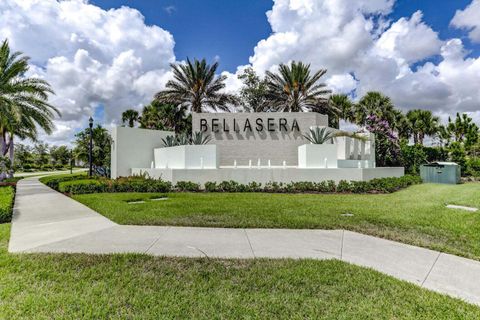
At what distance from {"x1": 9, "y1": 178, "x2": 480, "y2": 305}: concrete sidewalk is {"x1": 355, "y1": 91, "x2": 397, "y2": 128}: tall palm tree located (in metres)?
28.7

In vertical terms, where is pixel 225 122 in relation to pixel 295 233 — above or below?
above

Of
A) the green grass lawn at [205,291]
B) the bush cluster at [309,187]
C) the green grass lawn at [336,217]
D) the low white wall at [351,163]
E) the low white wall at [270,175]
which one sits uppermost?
A: the low white wall at [351,163]

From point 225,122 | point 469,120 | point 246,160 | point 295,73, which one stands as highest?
point 295,73

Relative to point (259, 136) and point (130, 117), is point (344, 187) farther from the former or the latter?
point (130, 117)

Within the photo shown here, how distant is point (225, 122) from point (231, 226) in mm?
13061

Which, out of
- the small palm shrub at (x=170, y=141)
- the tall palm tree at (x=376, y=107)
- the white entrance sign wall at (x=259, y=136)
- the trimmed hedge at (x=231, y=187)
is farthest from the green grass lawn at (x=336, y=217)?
the tall palm tree at (x=376, y=107)

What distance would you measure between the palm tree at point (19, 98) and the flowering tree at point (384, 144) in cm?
2405

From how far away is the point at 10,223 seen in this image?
6832mm

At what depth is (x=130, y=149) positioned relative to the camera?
53.3 ft

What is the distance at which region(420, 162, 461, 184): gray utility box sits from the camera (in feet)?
57.0

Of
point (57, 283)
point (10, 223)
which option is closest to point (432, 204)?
point (57, 283)

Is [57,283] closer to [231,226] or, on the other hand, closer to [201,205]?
[231,226]

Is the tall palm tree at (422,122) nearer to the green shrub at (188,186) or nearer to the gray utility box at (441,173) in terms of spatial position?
the gray utility box at (441,173)

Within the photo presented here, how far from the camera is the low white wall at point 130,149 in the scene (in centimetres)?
1582
